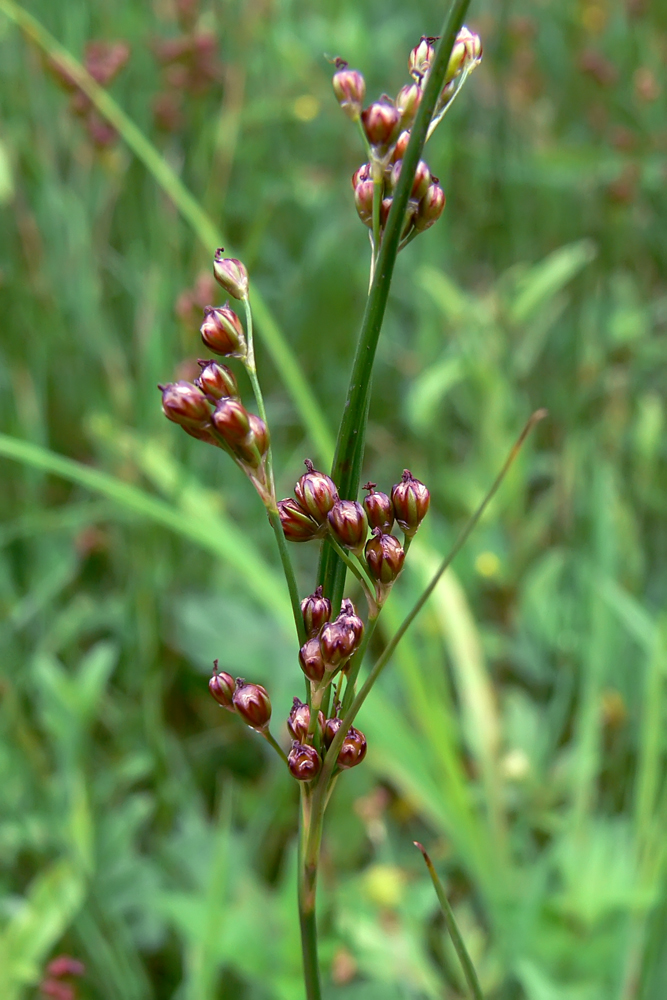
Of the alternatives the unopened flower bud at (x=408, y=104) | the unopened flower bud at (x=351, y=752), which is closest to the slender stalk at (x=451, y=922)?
the unopened flower bud at (x=351, y=752)

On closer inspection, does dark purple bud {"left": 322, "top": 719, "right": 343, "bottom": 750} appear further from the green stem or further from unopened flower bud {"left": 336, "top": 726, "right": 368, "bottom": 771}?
the green stem

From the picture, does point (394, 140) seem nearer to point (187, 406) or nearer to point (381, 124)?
point (381, 124)

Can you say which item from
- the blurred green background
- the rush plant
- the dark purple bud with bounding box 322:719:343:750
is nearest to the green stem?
the rush plant

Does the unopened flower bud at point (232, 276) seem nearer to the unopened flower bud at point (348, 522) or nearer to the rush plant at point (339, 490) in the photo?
the rush plant at point (339, 490)

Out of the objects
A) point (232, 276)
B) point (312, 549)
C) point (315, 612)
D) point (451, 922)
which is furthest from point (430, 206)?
point (312, 549)

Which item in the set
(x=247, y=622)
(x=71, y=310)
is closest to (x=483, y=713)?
(x=247, y=622)

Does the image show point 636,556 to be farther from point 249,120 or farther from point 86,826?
point 249,120
